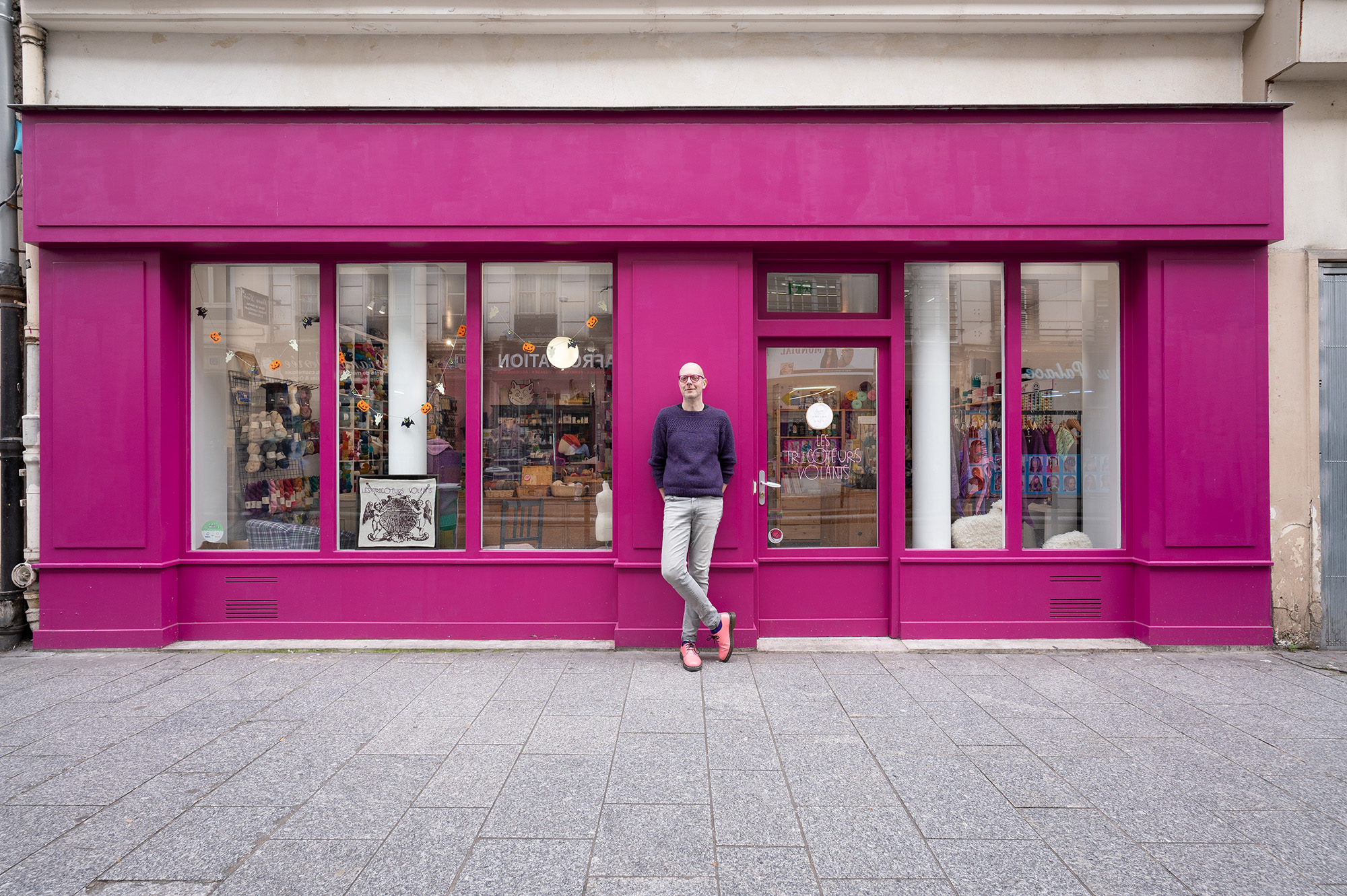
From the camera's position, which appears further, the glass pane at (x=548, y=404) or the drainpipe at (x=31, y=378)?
the glass pane at (x=548, y=404)

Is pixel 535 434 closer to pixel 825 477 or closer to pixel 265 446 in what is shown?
pixel 265 446

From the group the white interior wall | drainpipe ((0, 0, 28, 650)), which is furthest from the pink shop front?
the white interior wall

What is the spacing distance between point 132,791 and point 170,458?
3.23 m

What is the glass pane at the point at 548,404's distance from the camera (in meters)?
5.66

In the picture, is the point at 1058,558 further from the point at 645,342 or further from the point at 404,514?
the point at 404,514

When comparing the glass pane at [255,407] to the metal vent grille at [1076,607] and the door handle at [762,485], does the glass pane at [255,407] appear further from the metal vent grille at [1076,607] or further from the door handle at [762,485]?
the metal vent grille at [1076,607]

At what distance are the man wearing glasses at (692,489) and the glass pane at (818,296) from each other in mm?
1207

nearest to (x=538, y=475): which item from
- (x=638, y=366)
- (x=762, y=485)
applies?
(x=638, y=366)

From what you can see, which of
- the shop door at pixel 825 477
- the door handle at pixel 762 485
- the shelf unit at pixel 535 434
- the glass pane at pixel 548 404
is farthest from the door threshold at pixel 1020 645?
the shelf unit at pixel 535 434

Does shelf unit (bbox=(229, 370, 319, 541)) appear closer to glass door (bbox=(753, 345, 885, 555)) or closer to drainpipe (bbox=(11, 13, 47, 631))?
drainpipe (bbox=(11, 13, 47, 631))

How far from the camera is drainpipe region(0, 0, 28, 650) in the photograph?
5.29 meters

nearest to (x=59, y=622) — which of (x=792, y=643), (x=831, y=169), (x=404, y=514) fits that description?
(x=404, y=514)

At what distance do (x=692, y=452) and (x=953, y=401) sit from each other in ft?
8.11

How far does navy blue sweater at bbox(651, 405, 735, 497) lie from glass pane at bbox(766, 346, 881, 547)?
0.83 m
